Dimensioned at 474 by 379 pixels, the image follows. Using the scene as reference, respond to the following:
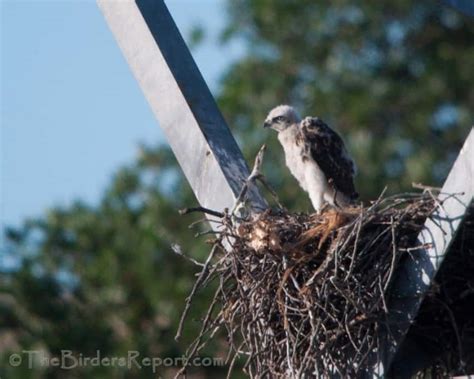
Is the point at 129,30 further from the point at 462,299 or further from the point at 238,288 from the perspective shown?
the point at 462,299

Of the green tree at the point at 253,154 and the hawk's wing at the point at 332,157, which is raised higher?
the green tree at the point at 253,154

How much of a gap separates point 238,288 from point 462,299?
97 cm

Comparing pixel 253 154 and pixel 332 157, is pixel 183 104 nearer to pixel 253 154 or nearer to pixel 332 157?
pixel 332 157

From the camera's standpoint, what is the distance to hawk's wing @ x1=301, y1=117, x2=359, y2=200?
8625 millimetres

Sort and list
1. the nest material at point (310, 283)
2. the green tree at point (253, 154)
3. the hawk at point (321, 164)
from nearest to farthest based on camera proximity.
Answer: the nest material at point (310, 283) → the hawk at point (321, 164) → the green tree at point (253, 154)

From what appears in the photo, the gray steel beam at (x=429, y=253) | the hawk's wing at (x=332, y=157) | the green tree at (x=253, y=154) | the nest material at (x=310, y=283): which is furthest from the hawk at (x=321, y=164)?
the green tree at (x=253, y=154)

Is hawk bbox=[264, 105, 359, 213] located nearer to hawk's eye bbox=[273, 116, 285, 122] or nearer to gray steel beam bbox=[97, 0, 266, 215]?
hawk's eye bbox=[273, 116, 285, 122]

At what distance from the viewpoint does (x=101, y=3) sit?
661cm

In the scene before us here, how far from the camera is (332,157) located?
8.64m

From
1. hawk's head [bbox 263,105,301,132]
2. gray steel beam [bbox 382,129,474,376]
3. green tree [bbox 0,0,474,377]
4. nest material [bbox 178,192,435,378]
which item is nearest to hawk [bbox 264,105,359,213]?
hawk's head [bbox 263,105,301,132]

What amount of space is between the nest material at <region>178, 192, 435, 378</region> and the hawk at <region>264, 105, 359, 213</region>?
2.19m

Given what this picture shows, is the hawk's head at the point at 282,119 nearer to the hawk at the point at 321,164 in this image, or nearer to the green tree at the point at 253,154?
the hawk at the point at 321,164

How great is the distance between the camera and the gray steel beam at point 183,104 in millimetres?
6195

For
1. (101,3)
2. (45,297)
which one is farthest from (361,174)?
(101,3)
